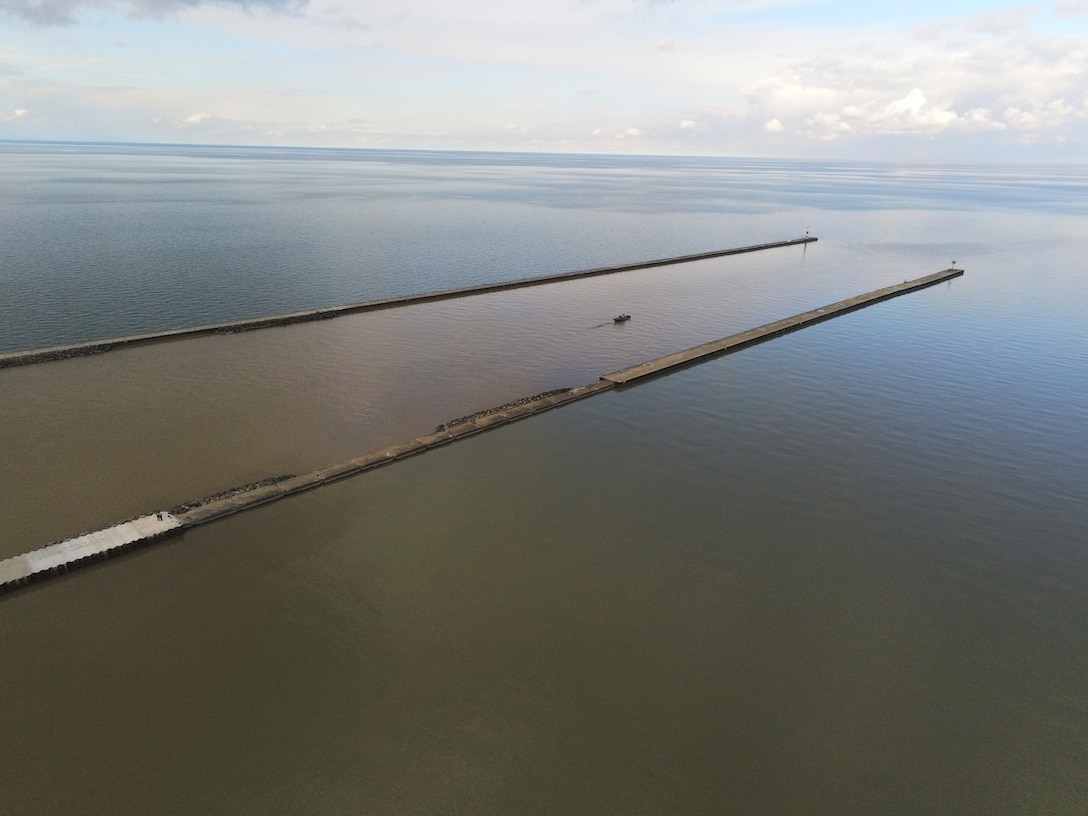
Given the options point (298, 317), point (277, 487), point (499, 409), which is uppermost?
point (298, 317)

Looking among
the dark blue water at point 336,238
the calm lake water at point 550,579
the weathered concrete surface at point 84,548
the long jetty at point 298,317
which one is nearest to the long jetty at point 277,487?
the weathered concrete surface at point 84,548

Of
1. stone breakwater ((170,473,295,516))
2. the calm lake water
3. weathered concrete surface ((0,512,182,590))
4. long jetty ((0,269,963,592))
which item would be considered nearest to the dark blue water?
the calm lake water

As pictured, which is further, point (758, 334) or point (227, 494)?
point (758, 334)

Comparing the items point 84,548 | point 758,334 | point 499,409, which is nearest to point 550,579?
point 499,409

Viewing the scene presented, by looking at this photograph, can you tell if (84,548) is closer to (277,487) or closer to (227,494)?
(227,494)

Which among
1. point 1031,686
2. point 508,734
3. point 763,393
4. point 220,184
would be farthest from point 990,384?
point 220,184

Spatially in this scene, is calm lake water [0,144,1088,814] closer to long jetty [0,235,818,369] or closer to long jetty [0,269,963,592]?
long jetty [0,269,963,592]

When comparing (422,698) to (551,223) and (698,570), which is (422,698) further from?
(551,223)
